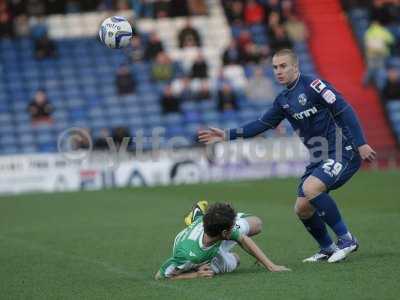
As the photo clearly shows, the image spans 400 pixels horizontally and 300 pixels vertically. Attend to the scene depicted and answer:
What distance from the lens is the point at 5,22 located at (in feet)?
84.1

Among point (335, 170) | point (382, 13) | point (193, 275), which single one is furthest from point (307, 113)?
point (382, 13)

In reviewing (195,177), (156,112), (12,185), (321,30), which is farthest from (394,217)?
(321,30)

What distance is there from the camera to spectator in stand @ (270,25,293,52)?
1022 inches

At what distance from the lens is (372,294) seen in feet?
24.0

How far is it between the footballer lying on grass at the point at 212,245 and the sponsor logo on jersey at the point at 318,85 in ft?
4.76

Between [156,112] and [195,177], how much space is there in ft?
11.9

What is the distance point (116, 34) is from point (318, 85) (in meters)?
2.91

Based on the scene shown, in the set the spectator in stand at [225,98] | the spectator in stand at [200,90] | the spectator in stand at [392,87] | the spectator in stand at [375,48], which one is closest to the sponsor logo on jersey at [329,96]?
the spectator in stand at [225,98]

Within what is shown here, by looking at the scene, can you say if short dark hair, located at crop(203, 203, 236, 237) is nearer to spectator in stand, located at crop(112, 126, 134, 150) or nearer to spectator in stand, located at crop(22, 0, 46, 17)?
spectator in stand, located at crop(112, 126, 134, 150)

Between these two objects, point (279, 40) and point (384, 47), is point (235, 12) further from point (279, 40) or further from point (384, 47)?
point (384, 47)

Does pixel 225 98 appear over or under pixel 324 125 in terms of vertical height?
under

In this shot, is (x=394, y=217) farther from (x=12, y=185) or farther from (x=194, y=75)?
(x=194, y=75)

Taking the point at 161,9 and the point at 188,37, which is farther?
the point at 161,9

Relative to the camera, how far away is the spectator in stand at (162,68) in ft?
82.5
